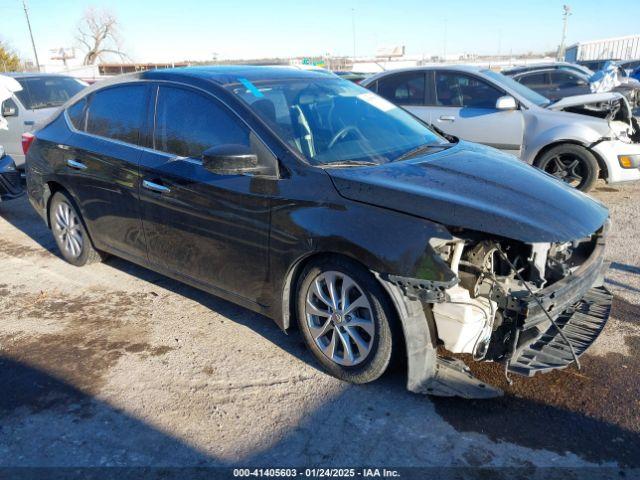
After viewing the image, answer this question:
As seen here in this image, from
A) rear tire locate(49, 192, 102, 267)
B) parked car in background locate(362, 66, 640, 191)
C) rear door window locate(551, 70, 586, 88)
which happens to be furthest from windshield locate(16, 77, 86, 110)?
rear door window locate(551, 70, 586, 88)

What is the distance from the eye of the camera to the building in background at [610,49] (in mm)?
36031

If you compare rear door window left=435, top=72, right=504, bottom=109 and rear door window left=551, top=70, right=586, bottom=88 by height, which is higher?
rear door window left=435, top=72, right=504, bottom=109

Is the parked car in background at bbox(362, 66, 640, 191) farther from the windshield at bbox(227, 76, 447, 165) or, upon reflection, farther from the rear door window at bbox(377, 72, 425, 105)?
the windshield at bbox(227, 76, 447, 165)

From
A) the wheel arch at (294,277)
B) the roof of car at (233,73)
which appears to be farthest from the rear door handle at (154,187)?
the wheel arch at (294,277)

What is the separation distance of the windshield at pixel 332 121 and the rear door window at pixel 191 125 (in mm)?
156

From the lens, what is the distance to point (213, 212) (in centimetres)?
350

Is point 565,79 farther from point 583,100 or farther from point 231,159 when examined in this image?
point 231,159

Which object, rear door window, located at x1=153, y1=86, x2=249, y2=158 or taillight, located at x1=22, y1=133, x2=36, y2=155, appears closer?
rear door window, located at x1=153, y1=86, x2=249, y2=158

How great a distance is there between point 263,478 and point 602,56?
143 feet

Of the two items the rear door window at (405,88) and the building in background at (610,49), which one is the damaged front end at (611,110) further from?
the building in background at (610,49)

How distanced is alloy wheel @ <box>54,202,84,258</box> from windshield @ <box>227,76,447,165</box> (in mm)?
2359

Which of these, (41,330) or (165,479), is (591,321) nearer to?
(165,479)

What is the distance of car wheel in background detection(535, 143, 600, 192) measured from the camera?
673 cm

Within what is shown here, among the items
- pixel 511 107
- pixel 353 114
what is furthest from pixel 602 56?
pixel 353 114
